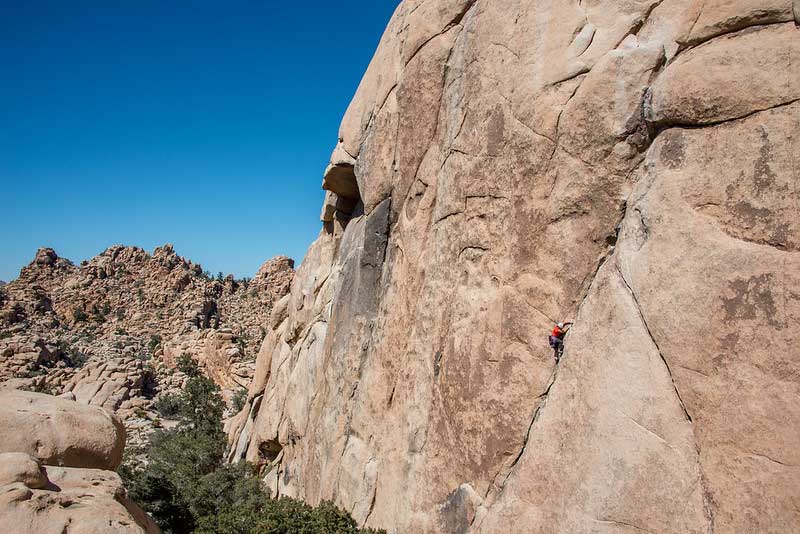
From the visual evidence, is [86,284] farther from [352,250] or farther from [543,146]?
[543,146]

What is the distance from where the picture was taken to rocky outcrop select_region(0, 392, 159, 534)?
809 centimetres

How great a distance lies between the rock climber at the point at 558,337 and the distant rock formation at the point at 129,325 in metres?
38.2

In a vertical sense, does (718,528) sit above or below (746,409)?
below

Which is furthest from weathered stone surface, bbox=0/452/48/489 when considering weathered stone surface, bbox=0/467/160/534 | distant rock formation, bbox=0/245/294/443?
distant rock formation, bbox=0/245/294/443

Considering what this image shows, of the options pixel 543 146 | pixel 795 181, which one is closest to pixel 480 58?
pixel 543 146

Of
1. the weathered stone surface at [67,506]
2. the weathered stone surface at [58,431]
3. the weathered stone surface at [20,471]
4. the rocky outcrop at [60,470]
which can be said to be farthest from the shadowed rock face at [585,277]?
the weathered stone surface at [20,471]

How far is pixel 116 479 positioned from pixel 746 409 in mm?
11657

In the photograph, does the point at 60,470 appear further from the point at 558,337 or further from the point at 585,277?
the point at 585,277

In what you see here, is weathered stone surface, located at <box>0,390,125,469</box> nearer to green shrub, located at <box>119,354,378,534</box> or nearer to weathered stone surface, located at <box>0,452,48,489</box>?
weathered stone surface, located at <box>0,452,48,489</box>

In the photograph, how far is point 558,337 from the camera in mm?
9375

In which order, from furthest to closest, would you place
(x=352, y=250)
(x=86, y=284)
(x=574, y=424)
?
(x=86, y=284) < (x=352, y=250) < (x=574, y=424)

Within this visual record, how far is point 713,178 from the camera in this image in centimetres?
762

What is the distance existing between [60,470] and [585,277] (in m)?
11.0

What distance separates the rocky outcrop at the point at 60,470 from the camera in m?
8.09
